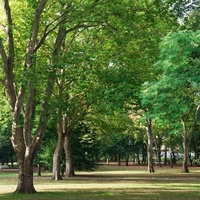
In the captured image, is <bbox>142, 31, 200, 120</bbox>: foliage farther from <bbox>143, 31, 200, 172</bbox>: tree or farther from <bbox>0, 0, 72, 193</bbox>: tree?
<bbox>0, 0, 72, 193</bbox>: tree

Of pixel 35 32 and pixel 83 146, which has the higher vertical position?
pixel 35 32

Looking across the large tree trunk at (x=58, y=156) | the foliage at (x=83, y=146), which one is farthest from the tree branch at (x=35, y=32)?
the foliage at (x=83, y=146)

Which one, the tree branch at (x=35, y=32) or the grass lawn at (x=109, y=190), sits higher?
the tree branch at (x=35, y=32)

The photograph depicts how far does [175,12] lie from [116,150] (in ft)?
203

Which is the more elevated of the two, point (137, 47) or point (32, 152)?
point (137, 47)

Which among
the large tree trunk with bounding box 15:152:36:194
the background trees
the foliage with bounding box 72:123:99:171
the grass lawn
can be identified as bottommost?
the grass lawn

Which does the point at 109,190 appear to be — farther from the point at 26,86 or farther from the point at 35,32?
the point at 35,32

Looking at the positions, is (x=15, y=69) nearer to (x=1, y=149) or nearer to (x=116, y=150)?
(x=1, y=149)

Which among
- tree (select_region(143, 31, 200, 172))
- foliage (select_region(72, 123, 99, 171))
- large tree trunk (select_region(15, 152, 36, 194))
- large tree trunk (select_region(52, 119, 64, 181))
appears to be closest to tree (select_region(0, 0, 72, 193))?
large tree trunk (select_region(15, 152, 36, 194))

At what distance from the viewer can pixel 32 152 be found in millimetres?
20969

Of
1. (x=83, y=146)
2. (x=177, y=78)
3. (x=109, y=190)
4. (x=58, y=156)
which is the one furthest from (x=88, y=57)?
(x=83, y=146)

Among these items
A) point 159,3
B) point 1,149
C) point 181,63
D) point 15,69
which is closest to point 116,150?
point 1,149

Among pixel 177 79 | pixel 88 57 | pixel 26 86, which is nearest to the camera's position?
pixel 177 79

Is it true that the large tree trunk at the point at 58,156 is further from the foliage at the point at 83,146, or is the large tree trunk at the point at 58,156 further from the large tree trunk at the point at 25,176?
the large tree trunk at the point at 25,176
